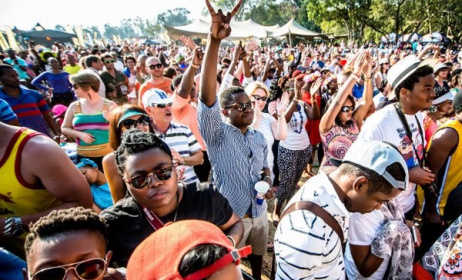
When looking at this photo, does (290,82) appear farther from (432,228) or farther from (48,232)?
(48,232)

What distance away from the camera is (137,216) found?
149 cm

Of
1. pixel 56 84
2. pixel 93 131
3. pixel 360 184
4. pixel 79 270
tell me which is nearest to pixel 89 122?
pixel 93 131

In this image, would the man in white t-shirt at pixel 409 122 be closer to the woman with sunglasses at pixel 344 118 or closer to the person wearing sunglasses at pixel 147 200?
the woman with sunglasses at pixel 344 118

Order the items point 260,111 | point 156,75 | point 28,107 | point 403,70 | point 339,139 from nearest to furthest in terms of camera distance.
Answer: point 403,70 → point 339,139 → point 260,111 → point 28,107 → point 156,75

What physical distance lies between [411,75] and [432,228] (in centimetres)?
135

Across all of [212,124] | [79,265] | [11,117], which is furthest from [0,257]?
[212,124]

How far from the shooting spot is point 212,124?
217 cm

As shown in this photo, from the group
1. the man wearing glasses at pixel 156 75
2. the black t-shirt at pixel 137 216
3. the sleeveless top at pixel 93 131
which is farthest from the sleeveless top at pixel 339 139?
the man wearing glasses at pixel 156 75

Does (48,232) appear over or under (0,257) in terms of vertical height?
over

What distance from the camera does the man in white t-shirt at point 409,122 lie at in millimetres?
2445

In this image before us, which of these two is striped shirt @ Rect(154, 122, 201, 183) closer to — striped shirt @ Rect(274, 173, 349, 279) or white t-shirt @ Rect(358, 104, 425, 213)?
striped shirt @ Rect(274, 173, 349, 279)

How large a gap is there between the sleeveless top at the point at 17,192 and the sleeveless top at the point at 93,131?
1.65 metres

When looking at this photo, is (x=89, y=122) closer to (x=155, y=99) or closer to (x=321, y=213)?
(x=155, y=99)

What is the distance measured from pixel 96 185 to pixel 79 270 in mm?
1337
